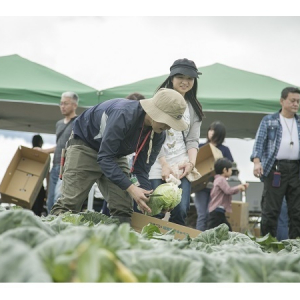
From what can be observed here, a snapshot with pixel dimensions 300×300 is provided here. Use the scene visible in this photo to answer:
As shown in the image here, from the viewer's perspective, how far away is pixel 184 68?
4.73 metres

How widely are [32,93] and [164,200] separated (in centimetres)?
443

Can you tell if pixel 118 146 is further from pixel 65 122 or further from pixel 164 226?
pixel 65 122

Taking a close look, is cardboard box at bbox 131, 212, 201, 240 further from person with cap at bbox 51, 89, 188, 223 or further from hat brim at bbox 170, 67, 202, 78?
hat brim at bbox 170, 67, 202, 78

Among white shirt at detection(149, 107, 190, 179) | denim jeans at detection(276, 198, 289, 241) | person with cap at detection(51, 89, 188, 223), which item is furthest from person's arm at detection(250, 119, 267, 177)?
person with cap at detection(51, 89, 188, 223)

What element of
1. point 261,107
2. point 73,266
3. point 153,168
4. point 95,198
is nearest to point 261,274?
point 73,266

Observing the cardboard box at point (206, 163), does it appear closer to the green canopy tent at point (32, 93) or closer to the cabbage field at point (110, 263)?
the green canopy tent at point (32, 93)

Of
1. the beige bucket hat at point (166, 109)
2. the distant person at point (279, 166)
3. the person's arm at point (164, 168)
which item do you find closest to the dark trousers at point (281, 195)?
the distant person at point (279, 166)

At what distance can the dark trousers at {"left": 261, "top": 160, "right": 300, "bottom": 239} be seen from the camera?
239 inches

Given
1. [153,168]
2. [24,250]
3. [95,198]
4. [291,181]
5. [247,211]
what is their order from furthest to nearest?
[247,211] < [95,198] < [291,181] < [153,168] < [24,250]

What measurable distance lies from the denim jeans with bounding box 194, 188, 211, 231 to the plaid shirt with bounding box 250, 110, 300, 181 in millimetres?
1277

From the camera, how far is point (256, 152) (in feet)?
20.5

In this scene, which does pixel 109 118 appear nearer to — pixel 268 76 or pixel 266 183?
pixel 266 183

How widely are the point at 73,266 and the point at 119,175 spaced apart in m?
2.59

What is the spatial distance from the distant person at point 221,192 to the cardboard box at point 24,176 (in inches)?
96.4
